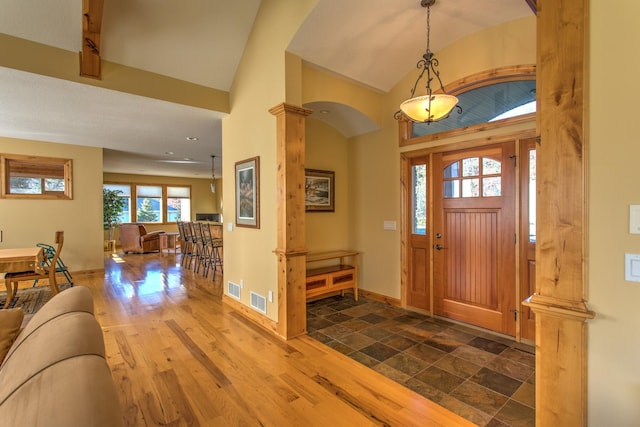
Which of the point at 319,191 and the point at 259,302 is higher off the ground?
the point at 319,191

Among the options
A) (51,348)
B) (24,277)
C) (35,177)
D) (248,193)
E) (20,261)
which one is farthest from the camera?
(35,177)

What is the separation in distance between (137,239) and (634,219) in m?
10.6

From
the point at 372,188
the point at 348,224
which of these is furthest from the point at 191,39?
the point at 348,224

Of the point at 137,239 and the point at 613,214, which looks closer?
the point at 613,214

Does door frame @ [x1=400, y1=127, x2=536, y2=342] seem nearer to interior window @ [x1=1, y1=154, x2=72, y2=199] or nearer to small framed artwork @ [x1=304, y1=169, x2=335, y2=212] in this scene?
small framed artwork @ [x1=304, y1=169, x2=335, y2=212]

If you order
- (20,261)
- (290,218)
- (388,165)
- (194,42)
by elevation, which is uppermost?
(194,42)

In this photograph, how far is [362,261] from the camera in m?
4.76

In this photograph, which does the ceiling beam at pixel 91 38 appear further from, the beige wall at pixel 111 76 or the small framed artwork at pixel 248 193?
the small framed artwork at pixel 248 193

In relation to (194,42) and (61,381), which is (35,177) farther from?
(61,381)

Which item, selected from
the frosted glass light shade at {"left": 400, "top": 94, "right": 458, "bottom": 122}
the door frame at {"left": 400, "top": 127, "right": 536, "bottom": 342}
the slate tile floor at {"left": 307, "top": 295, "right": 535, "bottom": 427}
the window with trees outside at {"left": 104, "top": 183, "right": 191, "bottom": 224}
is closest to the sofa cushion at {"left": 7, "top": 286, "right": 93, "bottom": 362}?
the slate tile floor at {"left": 307, "top": 295, "right": 535, "bottom": 427}

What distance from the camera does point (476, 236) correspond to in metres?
3.46

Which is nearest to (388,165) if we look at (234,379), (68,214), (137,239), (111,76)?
A: (234,379)

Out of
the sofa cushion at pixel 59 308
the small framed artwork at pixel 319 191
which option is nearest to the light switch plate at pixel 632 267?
the sofa cushion at pixel 59 308

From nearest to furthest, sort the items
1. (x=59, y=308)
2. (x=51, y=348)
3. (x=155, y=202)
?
1. (x=51, y=348)
2. (x=59, y=308)
3. (x=155, y=202)
